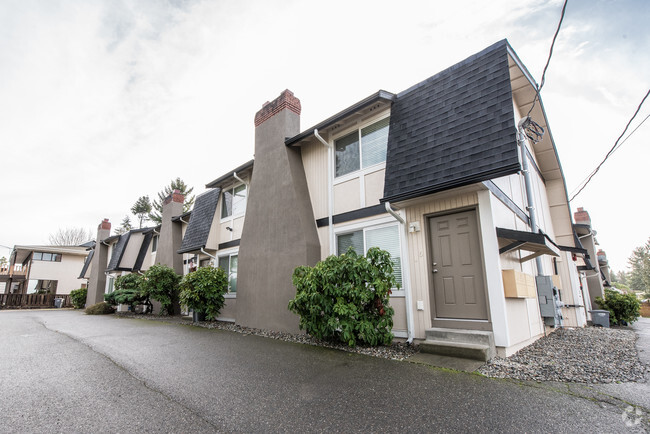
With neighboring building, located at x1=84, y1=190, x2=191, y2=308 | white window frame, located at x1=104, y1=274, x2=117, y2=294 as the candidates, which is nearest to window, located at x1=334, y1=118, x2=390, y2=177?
neighboring building, located at x1=84, y1=190, x2=191, y2=308

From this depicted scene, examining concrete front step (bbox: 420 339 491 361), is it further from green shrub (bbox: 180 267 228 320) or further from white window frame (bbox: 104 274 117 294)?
white window frame (bbox: 104 274 117 294)

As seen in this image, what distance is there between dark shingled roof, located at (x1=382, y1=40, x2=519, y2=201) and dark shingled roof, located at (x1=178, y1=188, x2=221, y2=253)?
813 centimetres

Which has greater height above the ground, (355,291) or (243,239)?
(243,239)

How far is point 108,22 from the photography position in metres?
8.62

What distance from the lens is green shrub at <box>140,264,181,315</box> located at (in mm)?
11984

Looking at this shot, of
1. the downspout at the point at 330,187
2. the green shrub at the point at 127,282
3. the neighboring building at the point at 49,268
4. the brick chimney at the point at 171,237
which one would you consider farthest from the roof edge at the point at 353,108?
the neighboring building at the point at 49,268

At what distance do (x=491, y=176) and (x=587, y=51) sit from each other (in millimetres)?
4198

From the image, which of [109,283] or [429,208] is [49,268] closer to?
[109,283]

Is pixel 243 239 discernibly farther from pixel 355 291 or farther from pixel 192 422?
pixel 192 422

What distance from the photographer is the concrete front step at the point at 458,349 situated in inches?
173

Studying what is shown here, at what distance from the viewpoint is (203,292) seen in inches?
360

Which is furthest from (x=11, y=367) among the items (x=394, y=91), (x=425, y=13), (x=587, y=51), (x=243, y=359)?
(x=587, y=51)

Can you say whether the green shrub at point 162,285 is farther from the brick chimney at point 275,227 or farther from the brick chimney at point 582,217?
the brick chimney at point 582,217

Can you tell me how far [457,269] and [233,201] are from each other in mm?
8716
